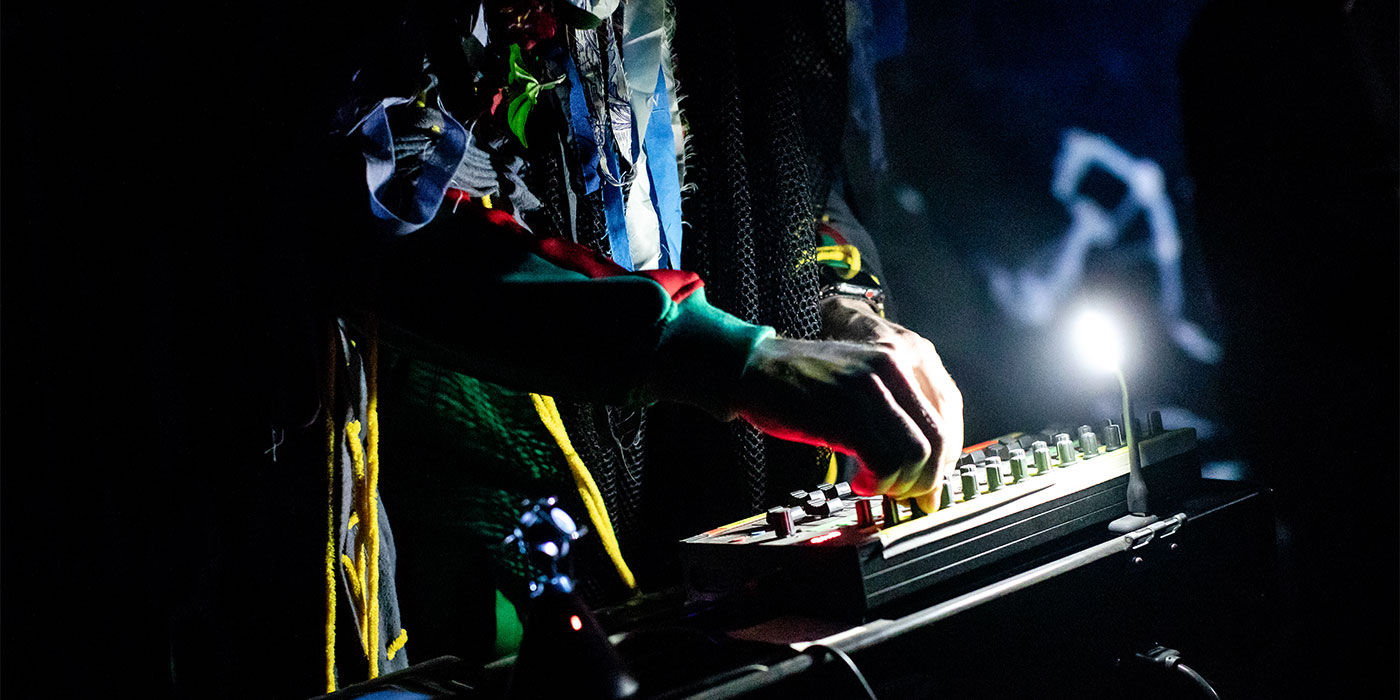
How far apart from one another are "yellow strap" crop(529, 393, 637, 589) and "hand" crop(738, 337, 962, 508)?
16.0 inches

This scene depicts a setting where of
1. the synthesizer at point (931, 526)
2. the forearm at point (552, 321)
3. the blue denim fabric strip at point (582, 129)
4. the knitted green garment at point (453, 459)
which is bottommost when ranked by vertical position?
the synthesizer at point (931, 526)

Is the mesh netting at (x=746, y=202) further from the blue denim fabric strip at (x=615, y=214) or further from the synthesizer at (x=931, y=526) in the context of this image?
the synthesizer at (x=931, y=526)

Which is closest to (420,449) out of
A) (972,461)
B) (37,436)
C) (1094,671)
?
(37,436)

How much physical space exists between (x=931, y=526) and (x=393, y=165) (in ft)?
2.33

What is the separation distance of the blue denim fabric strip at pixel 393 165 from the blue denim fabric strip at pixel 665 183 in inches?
21.8

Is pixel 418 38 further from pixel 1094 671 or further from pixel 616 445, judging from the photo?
pixel 1094 671

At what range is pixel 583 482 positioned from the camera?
47.3 inches

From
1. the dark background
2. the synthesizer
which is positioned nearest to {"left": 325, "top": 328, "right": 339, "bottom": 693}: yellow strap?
the dark background

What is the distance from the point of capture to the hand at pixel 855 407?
2.63ft

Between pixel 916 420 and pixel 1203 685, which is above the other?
pixel 916 420

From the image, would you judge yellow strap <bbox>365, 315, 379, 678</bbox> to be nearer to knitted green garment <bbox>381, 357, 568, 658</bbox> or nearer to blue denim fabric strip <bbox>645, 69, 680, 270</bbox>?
knitted green garment <bbox>381, 357, 568, 658</bbox>

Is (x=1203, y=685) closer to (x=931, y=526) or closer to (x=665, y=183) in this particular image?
(x=931, y=526)

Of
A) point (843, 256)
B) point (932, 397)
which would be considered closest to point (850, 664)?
point (932, 397)

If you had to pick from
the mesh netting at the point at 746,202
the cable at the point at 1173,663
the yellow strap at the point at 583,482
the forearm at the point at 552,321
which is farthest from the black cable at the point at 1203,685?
the mesh netting at the point at 746,202
